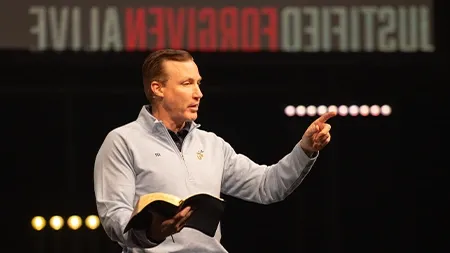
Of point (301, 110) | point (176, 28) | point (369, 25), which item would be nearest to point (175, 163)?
point (176, 28)

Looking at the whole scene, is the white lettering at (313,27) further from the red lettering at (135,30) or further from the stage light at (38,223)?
the stage light at (38,223)

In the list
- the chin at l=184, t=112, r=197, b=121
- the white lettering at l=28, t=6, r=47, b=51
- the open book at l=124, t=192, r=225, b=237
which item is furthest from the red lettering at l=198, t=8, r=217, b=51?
the open book at l=124, t=192, r=225, b=237

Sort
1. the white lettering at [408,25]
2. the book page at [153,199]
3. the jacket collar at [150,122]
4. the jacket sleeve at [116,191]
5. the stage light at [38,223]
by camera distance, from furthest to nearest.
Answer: the stage light at [38,223] < the white lettering at [408,25] < the jacket collar at [150,122] < the jacket sleeve at [116,191] < the book page at [153,199]

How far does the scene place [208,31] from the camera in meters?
5.38

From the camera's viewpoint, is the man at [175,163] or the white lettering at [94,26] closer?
the man at [175,163]

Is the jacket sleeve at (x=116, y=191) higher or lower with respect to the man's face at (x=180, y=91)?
lower

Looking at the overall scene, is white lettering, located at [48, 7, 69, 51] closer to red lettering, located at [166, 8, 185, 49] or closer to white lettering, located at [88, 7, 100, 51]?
white lettering, located at [88, 7, 100, 51]

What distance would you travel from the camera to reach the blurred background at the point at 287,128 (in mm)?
5520

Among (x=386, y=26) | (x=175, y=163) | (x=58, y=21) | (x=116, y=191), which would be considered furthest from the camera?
(x=386, y=26)

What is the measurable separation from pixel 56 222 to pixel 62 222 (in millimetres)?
32

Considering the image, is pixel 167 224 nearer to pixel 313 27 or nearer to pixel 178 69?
pixel 178 69

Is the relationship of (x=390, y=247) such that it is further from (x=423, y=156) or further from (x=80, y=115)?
(x=80, y=115)

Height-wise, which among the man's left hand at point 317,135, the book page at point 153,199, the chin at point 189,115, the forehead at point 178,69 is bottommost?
the book page at point 153,199

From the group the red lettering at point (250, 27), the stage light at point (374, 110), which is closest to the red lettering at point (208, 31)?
the red lettering at point (250, 27)
